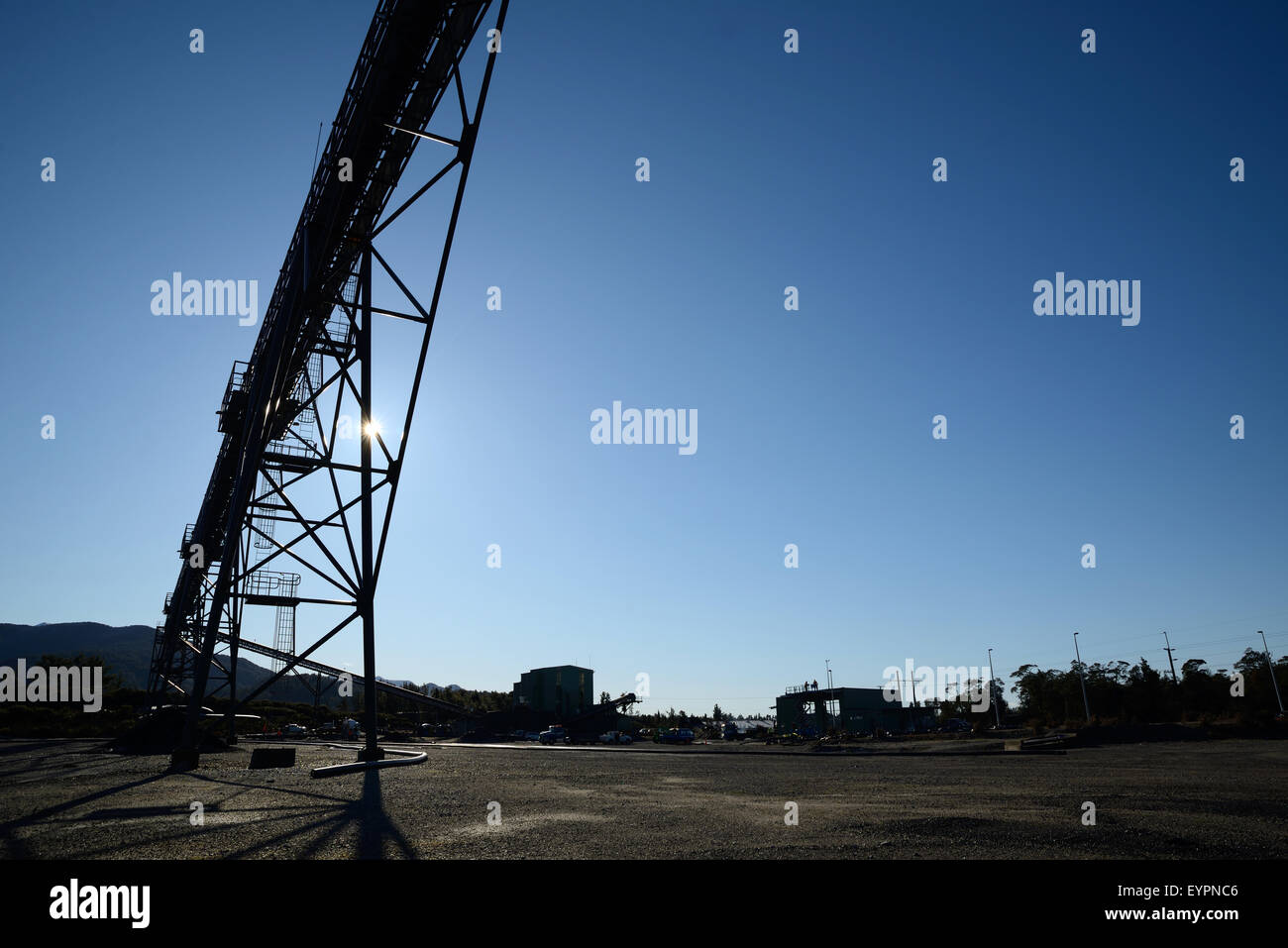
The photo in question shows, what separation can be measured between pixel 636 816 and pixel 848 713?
6895cm

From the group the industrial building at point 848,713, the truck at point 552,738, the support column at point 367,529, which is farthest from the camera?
the industrial building at point 848,713

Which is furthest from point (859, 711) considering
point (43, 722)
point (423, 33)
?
point (423, 33)

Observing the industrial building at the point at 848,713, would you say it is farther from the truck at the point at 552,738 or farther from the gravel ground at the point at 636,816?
the gravel ground at the point at 636,816

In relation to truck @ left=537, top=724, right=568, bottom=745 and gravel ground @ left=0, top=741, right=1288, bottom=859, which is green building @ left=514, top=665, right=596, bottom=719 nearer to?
truck @ left=537, top=724, right=568, bottom=745

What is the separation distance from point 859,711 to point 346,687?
51990mm

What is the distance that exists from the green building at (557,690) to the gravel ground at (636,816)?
182ft

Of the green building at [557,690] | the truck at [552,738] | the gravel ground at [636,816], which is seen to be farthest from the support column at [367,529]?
the green building at [557,690]

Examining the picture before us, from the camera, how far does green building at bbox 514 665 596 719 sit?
217 ft

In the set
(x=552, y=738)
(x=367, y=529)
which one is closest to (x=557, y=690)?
(x=552, y=738)

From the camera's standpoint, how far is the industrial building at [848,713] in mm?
65000

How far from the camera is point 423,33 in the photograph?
34.7 ft

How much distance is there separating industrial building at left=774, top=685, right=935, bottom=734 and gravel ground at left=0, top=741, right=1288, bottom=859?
2178 inches

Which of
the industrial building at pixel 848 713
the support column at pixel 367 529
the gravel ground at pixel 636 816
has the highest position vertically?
the support column at pixel 367 529
